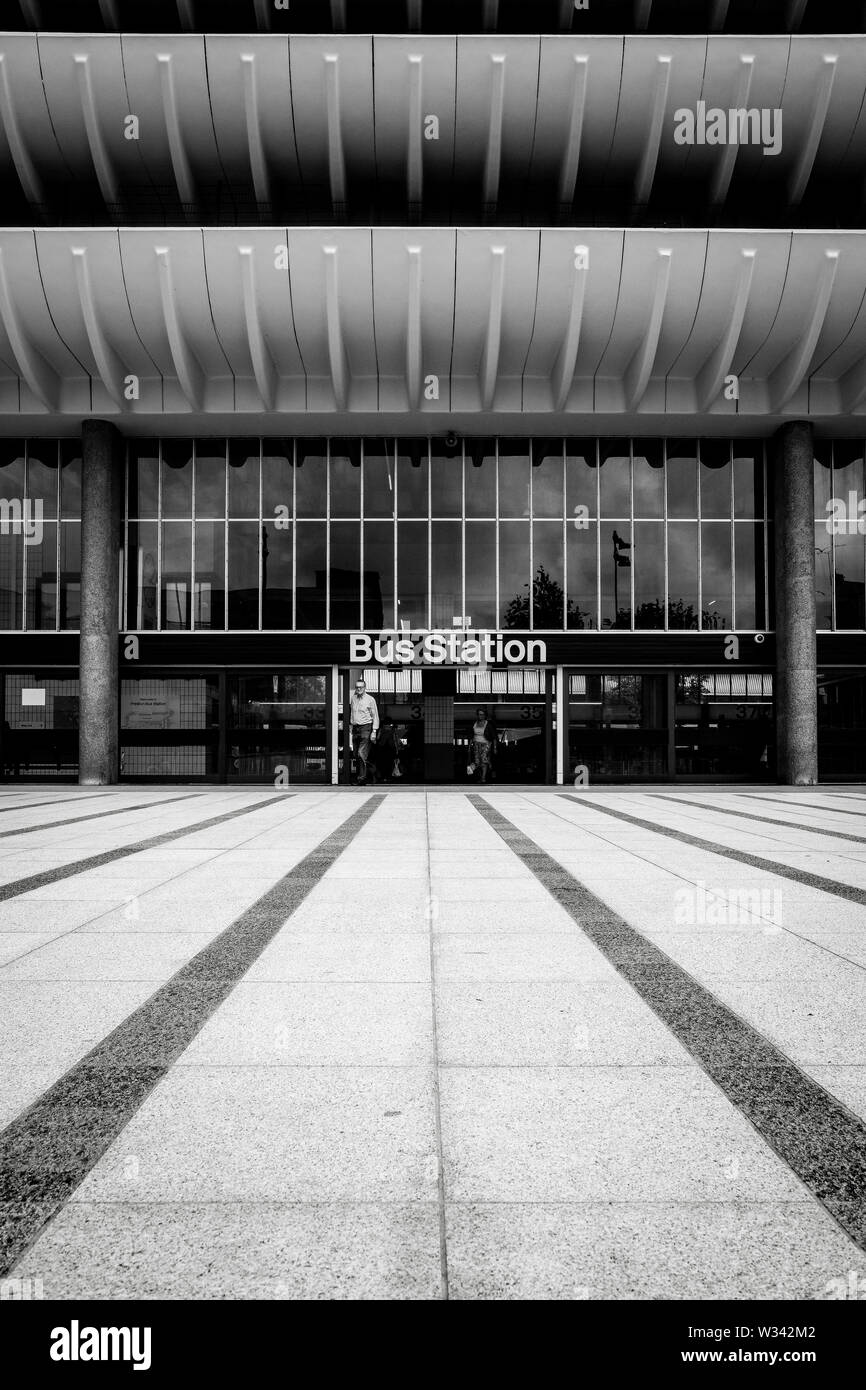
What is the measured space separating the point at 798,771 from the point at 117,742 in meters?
17.7

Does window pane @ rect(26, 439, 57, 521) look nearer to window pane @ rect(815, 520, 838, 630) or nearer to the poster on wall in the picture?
the poster on wall

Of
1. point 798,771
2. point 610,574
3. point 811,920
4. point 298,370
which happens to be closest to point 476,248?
point 298,370

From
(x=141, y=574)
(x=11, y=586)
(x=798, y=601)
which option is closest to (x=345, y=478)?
(x=141, y=574)

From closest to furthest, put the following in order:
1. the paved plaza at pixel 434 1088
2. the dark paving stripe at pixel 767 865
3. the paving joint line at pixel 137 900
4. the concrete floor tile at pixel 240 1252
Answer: the concrete floor tile at pixel 240 1252
the paved plaza at pixel 434 1088
the paving joint line at pixel 137 900
the dark paving stripe at pixel 767 865

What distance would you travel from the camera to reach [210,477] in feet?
70.2

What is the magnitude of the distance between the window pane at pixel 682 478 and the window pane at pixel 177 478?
1295cm

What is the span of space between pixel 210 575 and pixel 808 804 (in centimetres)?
1533

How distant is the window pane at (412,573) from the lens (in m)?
20.9

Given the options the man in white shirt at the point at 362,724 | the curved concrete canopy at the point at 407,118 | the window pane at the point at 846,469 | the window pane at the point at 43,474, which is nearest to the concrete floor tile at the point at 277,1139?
the man in white shirt at the point at 362,724

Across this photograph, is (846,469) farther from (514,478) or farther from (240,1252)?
(240,1252)

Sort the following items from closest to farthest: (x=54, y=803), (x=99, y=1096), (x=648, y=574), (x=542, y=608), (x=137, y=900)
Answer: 1. (x=99, y=1096)
2. (x=137, y=900)
3. (x=54, y=803)
4. (x=542, y=608)
5. (x=648, y=574)

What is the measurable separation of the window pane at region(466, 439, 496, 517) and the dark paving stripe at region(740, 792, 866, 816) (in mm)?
9792

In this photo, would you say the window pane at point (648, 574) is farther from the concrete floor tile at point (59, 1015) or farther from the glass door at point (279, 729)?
the concrete floor tile at point (59, 1015)

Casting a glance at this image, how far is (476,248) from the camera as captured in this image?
56.9 ft
